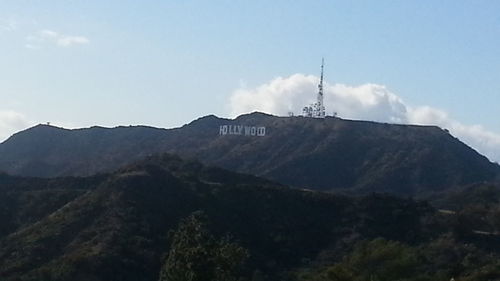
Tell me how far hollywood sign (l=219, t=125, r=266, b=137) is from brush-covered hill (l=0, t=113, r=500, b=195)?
655 millimetres

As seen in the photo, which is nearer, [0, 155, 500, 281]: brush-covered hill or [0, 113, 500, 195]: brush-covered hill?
[0, 155, 500, 281]: brush-covered hill

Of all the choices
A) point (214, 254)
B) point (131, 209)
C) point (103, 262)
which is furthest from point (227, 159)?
point (214, 254)

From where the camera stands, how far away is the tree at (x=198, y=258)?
78.5 ft

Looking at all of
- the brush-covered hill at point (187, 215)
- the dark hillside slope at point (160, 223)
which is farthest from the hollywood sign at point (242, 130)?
the dark hillside slope at point (160, 223)

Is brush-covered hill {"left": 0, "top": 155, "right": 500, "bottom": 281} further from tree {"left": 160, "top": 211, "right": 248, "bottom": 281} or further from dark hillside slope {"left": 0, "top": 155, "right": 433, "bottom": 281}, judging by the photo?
tree {"left": 160, "top": 211, "right": 248, "bottom": 281}

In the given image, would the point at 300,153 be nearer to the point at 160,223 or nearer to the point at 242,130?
the point at 242,130

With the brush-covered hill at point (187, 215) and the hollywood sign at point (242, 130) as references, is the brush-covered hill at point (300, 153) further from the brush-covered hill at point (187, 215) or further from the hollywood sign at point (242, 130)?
the brush-covered hill at point (187, 215)

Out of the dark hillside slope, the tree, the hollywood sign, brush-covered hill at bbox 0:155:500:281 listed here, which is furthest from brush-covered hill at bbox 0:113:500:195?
the tree

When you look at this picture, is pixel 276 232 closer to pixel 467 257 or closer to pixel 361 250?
pixel 467 257

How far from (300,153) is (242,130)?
21.7 metres

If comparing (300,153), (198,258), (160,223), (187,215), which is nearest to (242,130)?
(300,153)

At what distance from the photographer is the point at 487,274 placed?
41812 mm

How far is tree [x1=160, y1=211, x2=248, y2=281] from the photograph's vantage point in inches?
942

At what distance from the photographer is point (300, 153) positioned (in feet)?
432
